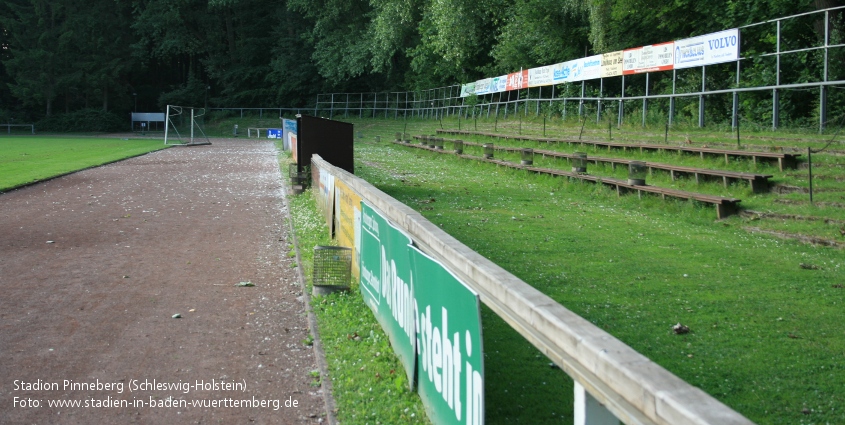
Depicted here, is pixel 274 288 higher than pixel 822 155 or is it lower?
lower

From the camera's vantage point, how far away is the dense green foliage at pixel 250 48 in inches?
1837

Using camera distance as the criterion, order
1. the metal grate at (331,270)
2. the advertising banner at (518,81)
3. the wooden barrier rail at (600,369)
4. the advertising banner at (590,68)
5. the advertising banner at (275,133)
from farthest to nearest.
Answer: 1. the advertising banner at (275,133)
2. the advertising banner at (518,81)
3. the advertising banner at (590,68)
4. the metal grate at (331,270)
5. the wooden barrier rail at (600,369)

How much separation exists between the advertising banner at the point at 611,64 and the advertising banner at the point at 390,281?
2315 centimetres

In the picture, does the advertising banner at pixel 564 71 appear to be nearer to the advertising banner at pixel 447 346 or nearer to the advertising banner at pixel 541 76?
the advertising banner at pixel 541 76

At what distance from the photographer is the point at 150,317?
27.0 feet

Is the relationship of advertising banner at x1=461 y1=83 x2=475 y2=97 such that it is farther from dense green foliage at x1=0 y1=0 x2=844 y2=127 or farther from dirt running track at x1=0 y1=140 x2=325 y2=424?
dirt running track at x1=0 y1=140 x2=325 y2=424

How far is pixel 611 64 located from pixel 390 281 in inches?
1005

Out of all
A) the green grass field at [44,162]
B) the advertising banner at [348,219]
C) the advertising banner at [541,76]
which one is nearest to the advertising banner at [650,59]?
the advertising banner at [541,76]

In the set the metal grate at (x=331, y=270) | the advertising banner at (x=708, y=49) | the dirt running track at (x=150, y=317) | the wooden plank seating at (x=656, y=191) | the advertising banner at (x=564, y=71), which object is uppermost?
the advertising banner at (x=564, y=71)

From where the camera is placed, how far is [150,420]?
5496mm

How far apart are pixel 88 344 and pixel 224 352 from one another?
131 centimetres

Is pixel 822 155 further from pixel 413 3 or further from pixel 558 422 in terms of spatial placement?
pixel 413 3

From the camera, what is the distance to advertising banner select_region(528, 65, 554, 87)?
36.2 m

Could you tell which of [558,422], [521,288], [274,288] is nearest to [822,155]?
[274,288]
